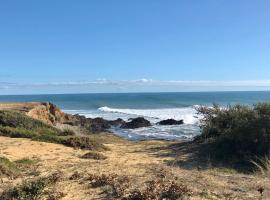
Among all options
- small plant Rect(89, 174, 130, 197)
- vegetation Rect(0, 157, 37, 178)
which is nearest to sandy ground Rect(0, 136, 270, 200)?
small plant Rect(89, 174, 130, 197)

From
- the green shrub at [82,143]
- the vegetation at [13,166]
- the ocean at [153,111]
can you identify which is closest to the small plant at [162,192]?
the vegetation at [13,166]

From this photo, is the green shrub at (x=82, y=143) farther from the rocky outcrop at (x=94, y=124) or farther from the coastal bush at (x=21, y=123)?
the rocky outcrop at (x=94, y=124)

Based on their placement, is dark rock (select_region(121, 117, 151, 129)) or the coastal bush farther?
dark rock (select_region(121, 117, 151, 129))

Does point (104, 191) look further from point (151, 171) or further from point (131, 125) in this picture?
point (131, 125)

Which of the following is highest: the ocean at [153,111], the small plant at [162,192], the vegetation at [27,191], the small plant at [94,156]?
the small plant at [162,192]

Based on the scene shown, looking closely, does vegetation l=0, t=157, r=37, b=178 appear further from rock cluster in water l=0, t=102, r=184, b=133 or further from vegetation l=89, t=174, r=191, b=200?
rock cluster in water l=0, t=102, r=184, b=133

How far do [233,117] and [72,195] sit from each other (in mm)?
9671

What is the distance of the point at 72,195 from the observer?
7746 millimetres

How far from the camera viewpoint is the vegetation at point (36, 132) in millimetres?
16438

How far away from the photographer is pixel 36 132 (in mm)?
18672

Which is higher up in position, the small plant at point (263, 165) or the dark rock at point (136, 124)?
the small plant at point (263, 165)

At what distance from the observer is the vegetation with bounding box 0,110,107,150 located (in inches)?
647

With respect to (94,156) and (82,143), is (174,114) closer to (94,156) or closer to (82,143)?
(82,143)

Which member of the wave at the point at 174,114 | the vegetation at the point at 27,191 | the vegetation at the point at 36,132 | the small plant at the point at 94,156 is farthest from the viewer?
the wave at the point at 174,114
